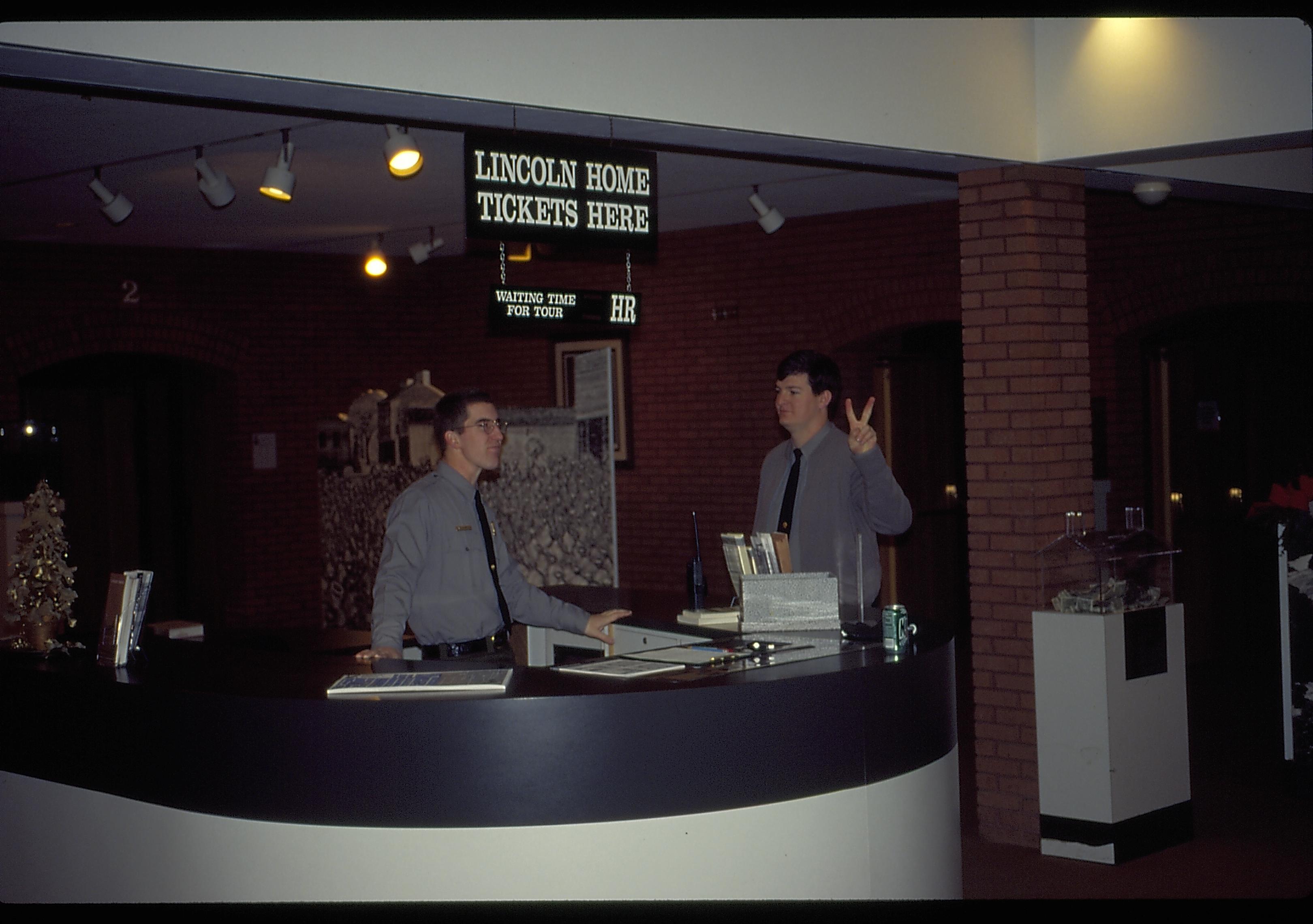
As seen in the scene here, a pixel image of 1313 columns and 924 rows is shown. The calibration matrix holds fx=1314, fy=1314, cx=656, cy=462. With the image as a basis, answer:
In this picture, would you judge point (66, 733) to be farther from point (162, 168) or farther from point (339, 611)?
point (339, 611)

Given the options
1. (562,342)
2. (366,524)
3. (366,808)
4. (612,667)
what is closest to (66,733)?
(366,808)

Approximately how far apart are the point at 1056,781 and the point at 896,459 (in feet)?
13.4

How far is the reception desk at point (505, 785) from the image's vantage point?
3432 millimetres

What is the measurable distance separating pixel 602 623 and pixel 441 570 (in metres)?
0.59

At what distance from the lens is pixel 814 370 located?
4898mm

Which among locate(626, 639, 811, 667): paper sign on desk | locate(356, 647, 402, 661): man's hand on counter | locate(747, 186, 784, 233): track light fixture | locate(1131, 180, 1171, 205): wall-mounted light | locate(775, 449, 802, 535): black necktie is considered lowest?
locate(626, 639, 811, 667): paper sign on desk

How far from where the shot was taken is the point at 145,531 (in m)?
10.5

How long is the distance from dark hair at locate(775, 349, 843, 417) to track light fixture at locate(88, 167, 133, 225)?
406 cm

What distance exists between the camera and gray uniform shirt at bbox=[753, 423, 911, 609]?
4758mm

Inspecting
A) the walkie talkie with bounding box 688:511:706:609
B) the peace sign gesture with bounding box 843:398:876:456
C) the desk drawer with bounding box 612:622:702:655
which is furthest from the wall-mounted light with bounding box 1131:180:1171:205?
the desk drawer with bounding box 612:622:702:655

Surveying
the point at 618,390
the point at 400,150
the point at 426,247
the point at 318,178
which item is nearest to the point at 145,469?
the point at 426,247

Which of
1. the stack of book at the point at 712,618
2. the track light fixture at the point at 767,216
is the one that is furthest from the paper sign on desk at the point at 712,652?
the track light fixture at the point at 767,216

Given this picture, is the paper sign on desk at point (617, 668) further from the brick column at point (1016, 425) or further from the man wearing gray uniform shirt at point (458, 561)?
the brick column at point (1016, 425)

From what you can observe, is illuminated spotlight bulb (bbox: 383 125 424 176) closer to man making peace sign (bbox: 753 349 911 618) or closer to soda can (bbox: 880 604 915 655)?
man making peace sign (bbox: 753 349 911 618)
